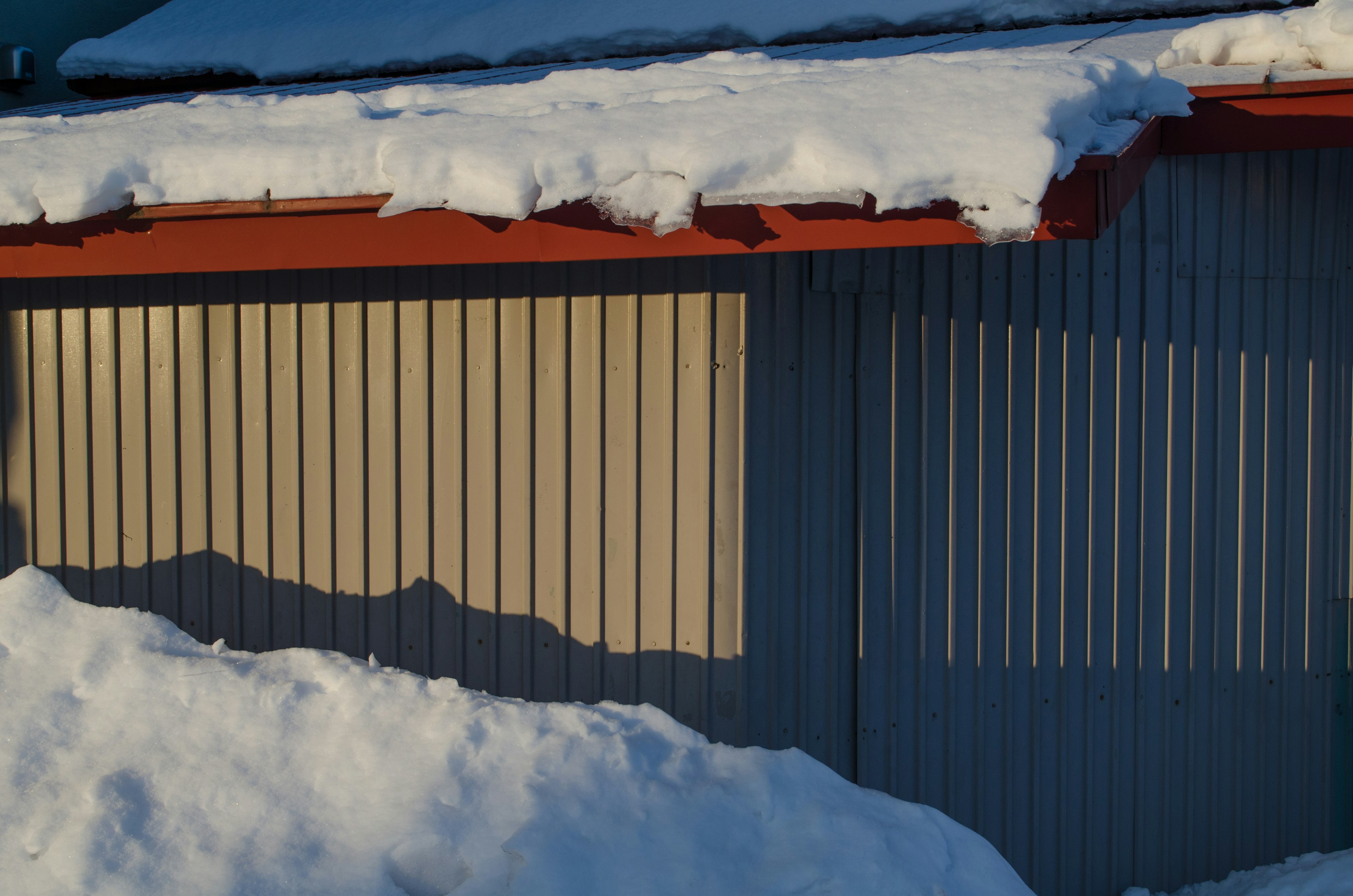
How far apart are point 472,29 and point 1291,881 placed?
6.02 m

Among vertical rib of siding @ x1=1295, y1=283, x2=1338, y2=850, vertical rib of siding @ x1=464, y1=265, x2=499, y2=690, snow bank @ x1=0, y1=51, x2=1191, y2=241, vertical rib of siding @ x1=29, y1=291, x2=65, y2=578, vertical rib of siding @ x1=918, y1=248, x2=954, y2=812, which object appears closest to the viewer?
snow bank @ x1=0, y1=51, x2=1191, y2=241

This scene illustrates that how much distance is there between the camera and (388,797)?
2.54 meters

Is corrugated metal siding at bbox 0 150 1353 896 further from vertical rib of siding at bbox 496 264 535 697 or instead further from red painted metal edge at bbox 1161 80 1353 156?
red painted metal edge at bbox 1161 80 1353 156

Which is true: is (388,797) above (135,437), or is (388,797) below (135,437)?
below

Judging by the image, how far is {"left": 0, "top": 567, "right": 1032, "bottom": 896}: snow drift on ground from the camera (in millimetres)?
2352

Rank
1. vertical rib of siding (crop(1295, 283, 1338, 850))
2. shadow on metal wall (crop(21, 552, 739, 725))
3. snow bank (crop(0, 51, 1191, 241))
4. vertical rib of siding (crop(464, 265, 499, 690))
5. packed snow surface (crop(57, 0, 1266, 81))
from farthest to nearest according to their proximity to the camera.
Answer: packed snow surface (crop(57, 0, 1266, 81)) → vertical rib of siding (crop(1295, 283, 1338, 850)) → vertical rib of siding (crop(464, 265, 499, 690)) → shadow on metal wall (crop(21, 552, 739, 725)) → snow bank (crop(0, 51, 1191, 241))

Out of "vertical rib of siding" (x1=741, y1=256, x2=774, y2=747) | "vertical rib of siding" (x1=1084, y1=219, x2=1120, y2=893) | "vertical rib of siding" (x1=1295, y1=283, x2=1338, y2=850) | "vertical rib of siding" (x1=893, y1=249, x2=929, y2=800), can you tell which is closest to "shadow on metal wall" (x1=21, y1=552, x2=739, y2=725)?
"vertical rib of siding" (x1=741, y1=256, x2=774, y2=747)

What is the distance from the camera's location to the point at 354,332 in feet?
11.6

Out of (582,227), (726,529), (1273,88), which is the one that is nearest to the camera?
(582,227)

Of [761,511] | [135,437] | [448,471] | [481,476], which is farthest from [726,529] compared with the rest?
[135,437]

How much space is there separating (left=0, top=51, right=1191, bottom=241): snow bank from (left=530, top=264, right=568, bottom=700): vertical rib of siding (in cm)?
66

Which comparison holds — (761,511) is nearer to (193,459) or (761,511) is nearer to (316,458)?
(316,458)

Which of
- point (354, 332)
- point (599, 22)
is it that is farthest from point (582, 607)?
point (599, 22)

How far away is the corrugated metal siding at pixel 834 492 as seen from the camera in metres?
3.30
